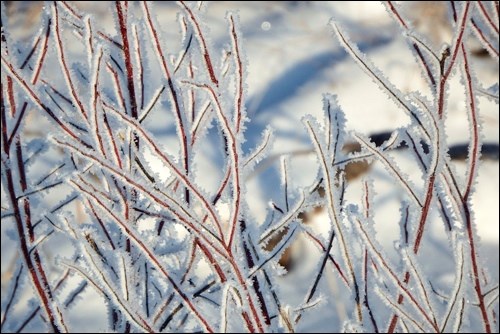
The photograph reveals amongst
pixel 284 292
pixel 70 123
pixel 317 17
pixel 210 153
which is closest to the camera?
pixel 70 123

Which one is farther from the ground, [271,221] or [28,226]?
[28,226]

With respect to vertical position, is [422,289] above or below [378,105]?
below

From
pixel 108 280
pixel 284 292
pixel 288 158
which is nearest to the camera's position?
pixel 108 280

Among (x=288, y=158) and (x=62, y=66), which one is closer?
(x=62, y=66)

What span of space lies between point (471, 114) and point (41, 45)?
1.00 metres

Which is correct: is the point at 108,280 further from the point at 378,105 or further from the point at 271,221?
the point at 378,105

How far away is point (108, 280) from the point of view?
43.4 inches

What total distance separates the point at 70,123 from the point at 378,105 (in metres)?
2.20

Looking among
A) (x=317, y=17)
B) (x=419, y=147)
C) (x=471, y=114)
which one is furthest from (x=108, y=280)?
(x=317, y=17)

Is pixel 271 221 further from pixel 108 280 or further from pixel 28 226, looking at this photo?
pixel 28 226

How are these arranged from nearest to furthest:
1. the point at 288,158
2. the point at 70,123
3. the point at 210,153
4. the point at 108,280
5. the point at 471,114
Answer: the point at 108,280
the point at 471,114
the point at 70,123
the point at 288,158
the point at 210,153

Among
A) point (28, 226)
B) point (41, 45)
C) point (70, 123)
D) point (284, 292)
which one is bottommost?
point (284, 292)

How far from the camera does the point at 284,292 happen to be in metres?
2.82

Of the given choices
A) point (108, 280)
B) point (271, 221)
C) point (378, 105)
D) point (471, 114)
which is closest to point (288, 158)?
point (271, 221)
